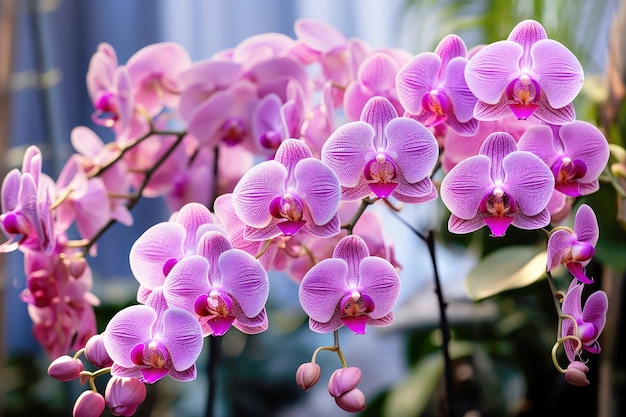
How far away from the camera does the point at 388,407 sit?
0.76 meters

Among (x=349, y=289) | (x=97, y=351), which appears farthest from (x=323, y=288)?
(x=97, y=351)

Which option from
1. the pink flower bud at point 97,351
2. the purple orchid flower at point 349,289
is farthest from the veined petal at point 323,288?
the pink flower bud at point 97,351

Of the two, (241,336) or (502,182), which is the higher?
(502,182)

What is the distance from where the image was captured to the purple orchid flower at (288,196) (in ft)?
1.15

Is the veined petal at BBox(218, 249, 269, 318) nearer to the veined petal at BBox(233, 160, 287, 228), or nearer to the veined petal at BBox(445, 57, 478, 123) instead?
the veined petal at BBox(233, 160, 287, 228)

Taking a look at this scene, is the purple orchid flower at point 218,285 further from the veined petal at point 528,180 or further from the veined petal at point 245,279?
the veined petal at point 528,180

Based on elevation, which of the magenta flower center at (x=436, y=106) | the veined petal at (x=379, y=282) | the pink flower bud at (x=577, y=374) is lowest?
the pink flower bud at (x=577, y=374)

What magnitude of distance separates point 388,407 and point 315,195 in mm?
476

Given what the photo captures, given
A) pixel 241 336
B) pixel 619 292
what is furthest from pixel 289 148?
pixel 241 336

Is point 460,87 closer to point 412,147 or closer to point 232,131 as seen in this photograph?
point 412,147

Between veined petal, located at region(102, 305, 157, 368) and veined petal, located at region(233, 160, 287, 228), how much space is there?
7 cm

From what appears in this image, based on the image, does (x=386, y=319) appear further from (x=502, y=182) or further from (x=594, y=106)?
(x=594, y=106)

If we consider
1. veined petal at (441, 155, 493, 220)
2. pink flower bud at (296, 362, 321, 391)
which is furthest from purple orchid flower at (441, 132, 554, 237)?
pink flower bud at (296, 362, 321, 391)

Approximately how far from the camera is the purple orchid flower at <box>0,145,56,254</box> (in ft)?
1.34
